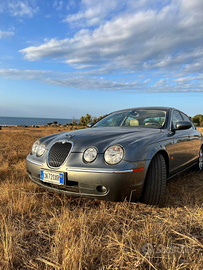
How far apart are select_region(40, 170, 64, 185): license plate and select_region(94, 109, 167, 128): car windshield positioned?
1.67 metres

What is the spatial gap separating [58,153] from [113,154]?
72 cm

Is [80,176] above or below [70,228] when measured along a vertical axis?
above

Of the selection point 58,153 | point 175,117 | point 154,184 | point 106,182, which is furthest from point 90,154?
point 175,117

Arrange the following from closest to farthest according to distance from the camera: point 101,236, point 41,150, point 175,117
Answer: point 101,236 → point 41,150 → point 175,117

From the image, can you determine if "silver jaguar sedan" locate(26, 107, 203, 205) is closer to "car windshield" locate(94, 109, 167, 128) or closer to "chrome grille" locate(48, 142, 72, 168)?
"chrome grille" locate(48, 142, 72, 168)

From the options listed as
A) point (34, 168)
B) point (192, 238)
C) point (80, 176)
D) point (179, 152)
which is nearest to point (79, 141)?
point (80, 176)

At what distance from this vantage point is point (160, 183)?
98.1 inches

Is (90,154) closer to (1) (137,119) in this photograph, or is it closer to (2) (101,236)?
(2) (101,236)

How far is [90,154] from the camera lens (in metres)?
2.35

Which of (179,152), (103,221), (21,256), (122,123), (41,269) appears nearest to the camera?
(41,269)

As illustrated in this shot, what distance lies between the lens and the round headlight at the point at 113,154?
223 cm

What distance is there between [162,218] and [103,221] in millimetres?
634

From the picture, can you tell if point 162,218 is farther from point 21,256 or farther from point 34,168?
point 34,168

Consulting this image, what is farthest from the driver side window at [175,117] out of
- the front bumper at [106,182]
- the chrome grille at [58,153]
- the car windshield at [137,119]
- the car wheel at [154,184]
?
the chrome grille at [58,153]
